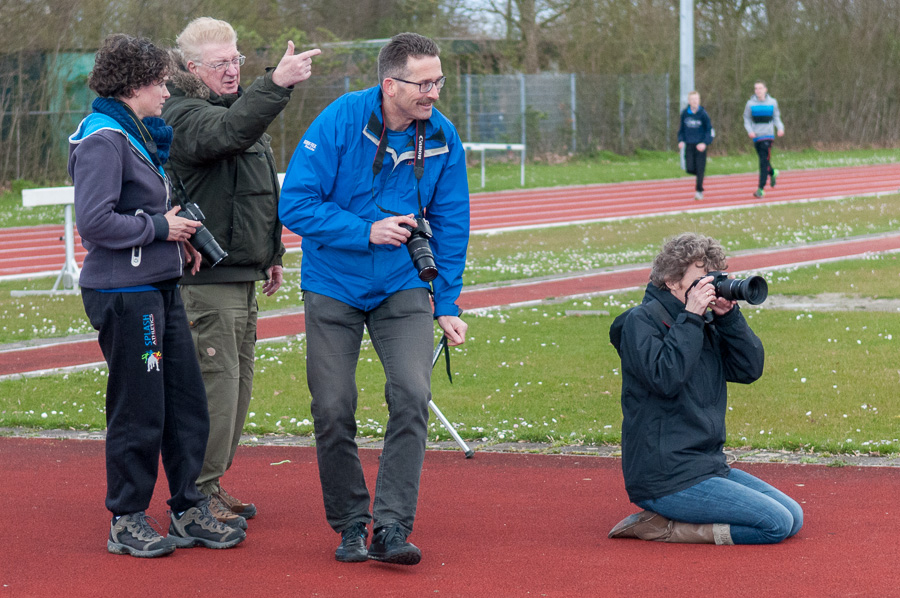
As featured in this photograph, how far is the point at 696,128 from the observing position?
974 inches

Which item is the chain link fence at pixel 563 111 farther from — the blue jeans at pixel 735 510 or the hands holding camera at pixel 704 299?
the blue jeans at pixel 735 510

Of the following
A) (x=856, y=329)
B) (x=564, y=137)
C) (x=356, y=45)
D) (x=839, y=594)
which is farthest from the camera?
(x=564, y=137)

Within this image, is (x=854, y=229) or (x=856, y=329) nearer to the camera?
(x=856, y=329)

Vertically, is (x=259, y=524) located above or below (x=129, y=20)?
below

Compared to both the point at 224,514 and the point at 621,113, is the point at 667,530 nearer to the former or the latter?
the point at 224,514

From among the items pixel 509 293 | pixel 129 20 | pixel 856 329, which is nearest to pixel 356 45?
pixel 129 20

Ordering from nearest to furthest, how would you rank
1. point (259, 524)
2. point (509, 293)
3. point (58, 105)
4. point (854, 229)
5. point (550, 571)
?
point (550, 571)
point (259, 524)
point (509, 293)
point (854, 229)
point (58, 105)

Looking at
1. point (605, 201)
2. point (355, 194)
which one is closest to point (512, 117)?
point (605, 201)

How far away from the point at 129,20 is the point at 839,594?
25942 mm

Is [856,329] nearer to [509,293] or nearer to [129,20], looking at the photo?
[509,293]

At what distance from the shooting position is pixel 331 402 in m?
4.53

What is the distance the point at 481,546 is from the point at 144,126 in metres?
2.21

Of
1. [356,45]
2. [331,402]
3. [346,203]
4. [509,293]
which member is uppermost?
[356,45]

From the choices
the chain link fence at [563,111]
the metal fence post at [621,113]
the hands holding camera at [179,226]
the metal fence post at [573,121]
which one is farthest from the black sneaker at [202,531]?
the metal fence post at [621,113]
